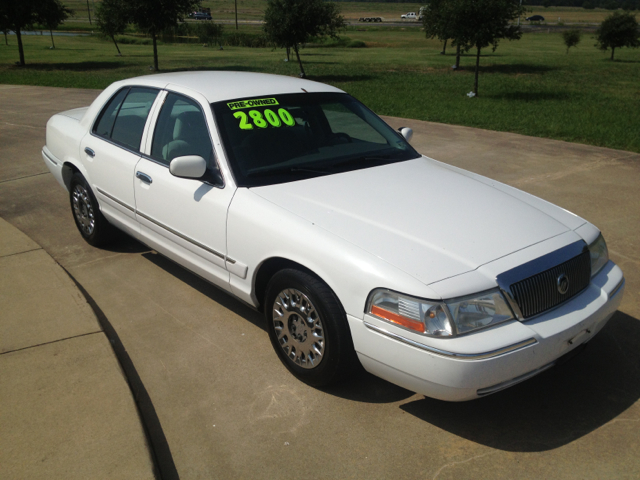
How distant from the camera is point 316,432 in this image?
3205 millimetres

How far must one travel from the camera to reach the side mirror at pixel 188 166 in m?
3.79

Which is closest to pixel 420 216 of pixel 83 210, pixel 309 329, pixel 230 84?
pixel 309 329

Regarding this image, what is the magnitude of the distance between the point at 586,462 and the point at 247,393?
188cm

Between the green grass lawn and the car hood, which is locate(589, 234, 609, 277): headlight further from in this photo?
the green grass lawn

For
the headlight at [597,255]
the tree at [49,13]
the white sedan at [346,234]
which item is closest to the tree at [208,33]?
the tree at [49,13]

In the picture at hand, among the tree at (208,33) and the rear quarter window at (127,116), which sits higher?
the tree at (208,33)

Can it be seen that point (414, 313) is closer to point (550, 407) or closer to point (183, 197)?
point (550, 407)

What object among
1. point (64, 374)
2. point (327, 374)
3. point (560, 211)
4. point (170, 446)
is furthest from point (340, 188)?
point (64, 374)

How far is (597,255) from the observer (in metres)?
3.63

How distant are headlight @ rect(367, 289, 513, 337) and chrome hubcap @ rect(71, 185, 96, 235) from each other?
11.6 ft

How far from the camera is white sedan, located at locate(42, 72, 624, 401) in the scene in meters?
2.94

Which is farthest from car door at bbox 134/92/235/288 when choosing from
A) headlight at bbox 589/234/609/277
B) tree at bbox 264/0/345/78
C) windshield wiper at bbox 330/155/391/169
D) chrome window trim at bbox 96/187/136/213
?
tree at bbox 264/0/345/78

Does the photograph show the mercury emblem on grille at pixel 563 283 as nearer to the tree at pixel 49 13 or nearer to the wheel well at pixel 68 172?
the wheel well at pixel 68 172

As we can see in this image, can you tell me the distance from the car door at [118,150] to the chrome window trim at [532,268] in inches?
118
